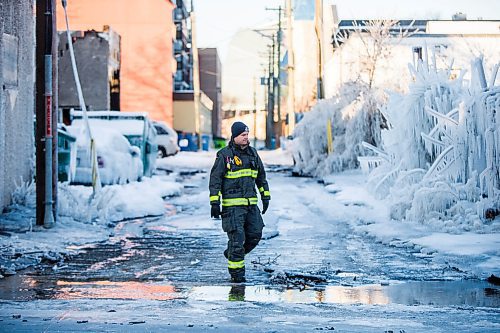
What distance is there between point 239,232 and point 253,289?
2.46 feet

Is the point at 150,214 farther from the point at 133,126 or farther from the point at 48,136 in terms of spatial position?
the point at 133,126

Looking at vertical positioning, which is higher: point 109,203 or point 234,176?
point 234,176

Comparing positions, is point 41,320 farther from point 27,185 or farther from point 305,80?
point 305,80

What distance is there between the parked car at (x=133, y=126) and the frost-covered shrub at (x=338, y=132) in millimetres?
6533

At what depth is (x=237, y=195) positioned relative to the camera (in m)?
7.64

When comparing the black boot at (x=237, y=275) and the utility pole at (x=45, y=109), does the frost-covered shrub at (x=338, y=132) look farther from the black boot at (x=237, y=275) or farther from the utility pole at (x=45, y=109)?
the black boot at (x=237, y=275)

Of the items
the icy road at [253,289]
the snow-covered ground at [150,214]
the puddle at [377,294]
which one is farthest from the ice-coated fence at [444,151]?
the puddle at [377,294]

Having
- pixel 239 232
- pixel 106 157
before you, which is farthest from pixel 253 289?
pixel 106 157

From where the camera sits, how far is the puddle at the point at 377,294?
6.39 meters

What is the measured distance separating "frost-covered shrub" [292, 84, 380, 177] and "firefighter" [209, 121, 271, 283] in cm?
1656

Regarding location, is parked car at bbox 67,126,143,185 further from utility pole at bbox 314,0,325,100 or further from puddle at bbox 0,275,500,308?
utility pole at bbox 314,0,325,100

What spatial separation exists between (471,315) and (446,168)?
6854 millimetres

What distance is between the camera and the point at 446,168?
12281 mm

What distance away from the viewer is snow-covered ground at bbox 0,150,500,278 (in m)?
8.88
